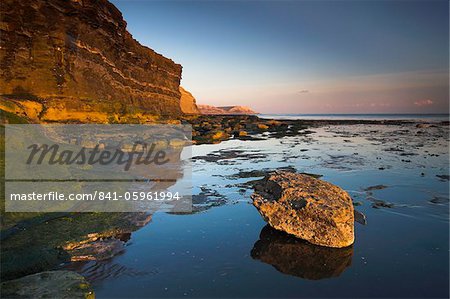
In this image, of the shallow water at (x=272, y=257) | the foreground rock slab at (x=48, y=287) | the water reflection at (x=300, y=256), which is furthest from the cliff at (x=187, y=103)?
the foreground rock slab at (x=48, y=287)

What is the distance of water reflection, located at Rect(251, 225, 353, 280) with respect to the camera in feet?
22.5

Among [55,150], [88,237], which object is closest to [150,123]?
[55,150]

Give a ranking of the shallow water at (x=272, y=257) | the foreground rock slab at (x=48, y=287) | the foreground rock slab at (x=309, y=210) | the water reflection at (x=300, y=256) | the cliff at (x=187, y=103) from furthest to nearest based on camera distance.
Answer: the cliff at (x=187, y=103) → the foreground rock slab at (x=309, y=210) → the water reflection at (x=300, y=256) → the shallow water at (x=272, y=257) → the foreground rock slab at (x=48, y=287)

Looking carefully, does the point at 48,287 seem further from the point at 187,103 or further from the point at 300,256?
the point at 187,103

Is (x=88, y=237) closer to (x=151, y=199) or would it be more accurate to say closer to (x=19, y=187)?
(x=19, y=187)

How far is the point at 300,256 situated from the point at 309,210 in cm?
129

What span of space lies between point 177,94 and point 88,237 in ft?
182

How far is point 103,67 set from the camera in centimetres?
3444

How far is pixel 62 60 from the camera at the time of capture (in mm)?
26938

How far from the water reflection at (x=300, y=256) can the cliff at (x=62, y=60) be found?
16.4 metres

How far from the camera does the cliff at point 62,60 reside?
24203mm

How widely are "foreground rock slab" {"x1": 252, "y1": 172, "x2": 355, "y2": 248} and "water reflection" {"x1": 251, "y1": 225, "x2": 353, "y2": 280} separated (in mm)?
235

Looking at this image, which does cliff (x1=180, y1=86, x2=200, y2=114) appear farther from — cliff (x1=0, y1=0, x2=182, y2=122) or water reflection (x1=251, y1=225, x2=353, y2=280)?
water reflection (x1=251, y1=225, x2=353, y2=280)

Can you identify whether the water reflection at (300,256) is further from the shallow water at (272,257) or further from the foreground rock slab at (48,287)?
the foreground rock slab at (48,287)
